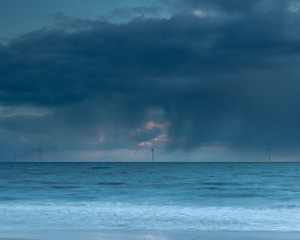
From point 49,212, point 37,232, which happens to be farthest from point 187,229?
point 49,212

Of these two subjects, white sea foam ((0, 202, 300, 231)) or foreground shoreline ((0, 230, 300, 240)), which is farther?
white sea foam ((0, 202, 300, 231))

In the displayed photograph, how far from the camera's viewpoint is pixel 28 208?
23984 mm

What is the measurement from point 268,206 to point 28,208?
16790 millimetres

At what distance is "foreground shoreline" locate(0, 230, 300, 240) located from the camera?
44.8ft

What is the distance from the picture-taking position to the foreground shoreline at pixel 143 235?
13.7m

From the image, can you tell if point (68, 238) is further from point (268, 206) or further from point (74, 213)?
point (268, 206)

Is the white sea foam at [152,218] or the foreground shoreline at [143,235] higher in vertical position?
the foreground shoreline at [143,235]

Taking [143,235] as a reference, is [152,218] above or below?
below

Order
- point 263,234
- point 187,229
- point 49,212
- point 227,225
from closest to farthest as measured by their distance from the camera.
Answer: point 263,234 → point 187,229 → point 227,225 → point 49,212

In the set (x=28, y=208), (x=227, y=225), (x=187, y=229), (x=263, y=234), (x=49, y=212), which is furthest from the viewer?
(x=28, y=208)

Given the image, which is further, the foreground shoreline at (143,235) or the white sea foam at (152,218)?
the white sea foam at (152,218)

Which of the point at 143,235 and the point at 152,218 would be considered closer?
the point at 143,235

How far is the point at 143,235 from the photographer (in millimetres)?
14211

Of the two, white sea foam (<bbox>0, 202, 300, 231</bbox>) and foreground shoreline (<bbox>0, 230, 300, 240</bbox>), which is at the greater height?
foreground shoreline (<bbox>0, 230, 300, 240</bbox>)
